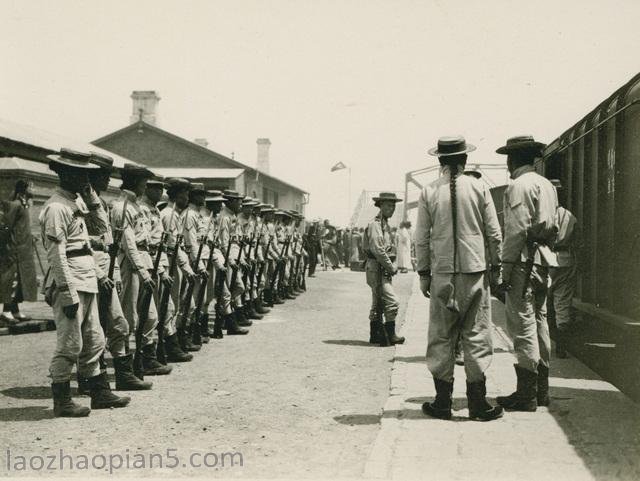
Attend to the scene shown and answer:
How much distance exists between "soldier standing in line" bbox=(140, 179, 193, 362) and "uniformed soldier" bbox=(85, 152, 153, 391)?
0.88 meters

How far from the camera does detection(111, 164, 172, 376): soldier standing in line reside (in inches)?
263

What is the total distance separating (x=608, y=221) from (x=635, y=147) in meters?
0.98

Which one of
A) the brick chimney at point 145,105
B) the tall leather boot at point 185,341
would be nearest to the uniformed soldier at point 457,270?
the tall leather boot at point 185,341

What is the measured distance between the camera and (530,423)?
16.6ft

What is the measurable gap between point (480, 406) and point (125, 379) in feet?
10.9

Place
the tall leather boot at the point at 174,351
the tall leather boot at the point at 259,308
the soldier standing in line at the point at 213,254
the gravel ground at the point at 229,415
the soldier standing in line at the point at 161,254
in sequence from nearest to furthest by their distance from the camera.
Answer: the gravel ground at the point at 229,415, the soldier standing in line at the point at 161,254, the tall leather boot at the point at 174,351, the soldier standing in line at the point at 213,254, the tall leather boot at the point at 259,308

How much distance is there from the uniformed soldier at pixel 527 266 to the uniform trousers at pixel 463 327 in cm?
43

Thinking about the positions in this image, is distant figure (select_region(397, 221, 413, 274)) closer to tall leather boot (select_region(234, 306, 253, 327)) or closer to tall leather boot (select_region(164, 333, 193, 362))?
tall leather boot (select_region(234, 306, 253, 327))

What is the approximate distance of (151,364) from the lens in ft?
23.9

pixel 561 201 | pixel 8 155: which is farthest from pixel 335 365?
pixel 8 155

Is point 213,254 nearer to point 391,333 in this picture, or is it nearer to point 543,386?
point 391,333

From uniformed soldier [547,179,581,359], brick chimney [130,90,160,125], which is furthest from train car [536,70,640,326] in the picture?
brick chimney [130,90,160,125]

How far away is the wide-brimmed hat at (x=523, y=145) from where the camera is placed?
5.77 metres

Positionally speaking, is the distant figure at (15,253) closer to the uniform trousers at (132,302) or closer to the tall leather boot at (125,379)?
the uniform trousers at (132,302)
